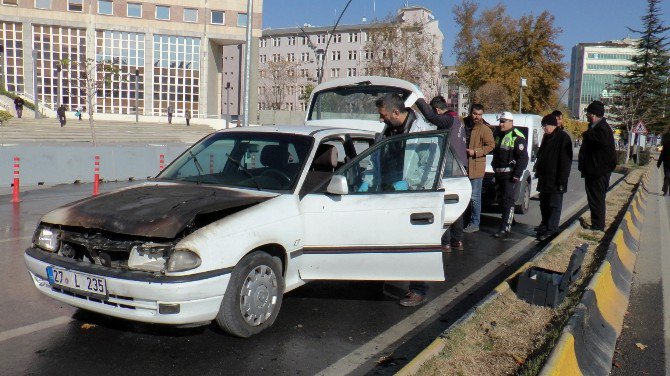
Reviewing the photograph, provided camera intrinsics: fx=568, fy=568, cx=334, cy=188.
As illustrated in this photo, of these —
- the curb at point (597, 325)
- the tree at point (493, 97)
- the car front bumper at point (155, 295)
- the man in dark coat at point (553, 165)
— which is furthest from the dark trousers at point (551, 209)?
the tree at point (493, 97)

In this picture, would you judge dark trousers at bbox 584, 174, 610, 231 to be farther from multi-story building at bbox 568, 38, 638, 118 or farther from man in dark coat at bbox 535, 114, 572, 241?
multi-story building at bbox 568, 38, 638, 118

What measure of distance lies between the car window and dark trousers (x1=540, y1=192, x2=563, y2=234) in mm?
4211

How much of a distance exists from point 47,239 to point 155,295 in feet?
3.86

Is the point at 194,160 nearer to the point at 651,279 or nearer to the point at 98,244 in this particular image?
the point at 98,244

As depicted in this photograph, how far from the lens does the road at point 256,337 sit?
12.9 feet

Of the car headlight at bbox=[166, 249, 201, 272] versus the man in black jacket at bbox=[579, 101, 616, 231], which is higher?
the man in black jacket at bbox=[579, 101, 616, 231]

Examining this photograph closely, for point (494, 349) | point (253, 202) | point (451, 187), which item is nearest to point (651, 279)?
point (451, 187)

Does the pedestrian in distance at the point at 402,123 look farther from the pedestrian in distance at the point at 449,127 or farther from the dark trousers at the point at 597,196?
the dark trousers at the point at 597,196

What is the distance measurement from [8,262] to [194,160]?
2.95 metres

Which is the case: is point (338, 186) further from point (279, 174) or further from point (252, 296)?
point (252, 296)

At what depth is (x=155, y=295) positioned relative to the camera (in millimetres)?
3789

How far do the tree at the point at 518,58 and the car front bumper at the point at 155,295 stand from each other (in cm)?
5251

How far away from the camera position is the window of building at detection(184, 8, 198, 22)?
54875mm

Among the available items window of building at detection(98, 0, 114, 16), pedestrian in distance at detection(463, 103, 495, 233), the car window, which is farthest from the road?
window of building at detection(98, 0, 114, 16)
